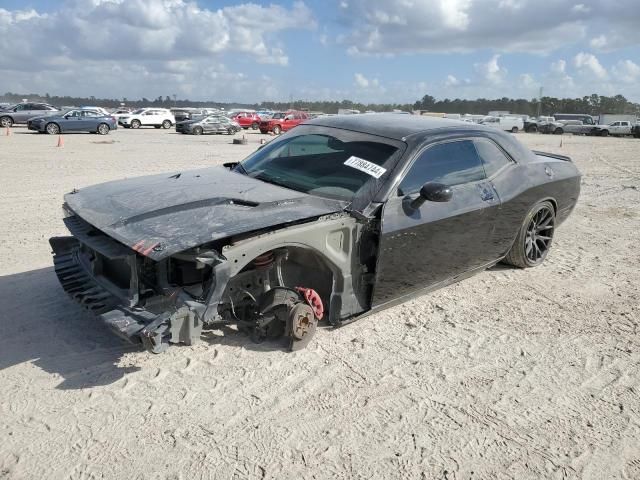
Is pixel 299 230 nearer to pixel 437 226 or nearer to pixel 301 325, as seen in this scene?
pixel 301 325

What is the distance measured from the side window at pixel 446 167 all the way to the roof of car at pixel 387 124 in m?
0.24

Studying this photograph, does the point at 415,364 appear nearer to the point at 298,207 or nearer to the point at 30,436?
the point at 298,207

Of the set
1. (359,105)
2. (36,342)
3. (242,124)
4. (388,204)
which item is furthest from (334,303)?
(359,105)

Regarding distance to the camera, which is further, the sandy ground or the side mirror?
the side mirror

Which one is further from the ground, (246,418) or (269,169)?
(269,169)

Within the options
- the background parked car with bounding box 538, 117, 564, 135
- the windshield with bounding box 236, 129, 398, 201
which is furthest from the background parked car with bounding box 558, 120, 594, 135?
the windshield with bounding box 236, 129, 398, 201

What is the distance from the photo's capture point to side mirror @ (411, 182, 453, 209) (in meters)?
3.85

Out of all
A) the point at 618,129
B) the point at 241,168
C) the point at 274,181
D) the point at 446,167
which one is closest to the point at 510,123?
the point at 618,129

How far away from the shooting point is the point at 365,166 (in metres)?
4.18

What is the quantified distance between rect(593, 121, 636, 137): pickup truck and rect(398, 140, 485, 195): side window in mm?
44899

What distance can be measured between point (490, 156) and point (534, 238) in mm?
1280

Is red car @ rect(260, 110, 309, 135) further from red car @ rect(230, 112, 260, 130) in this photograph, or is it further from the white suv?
the white suv

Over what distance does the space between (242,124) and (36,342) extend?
36.6 metres

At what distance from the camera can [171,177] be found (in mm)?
4562
